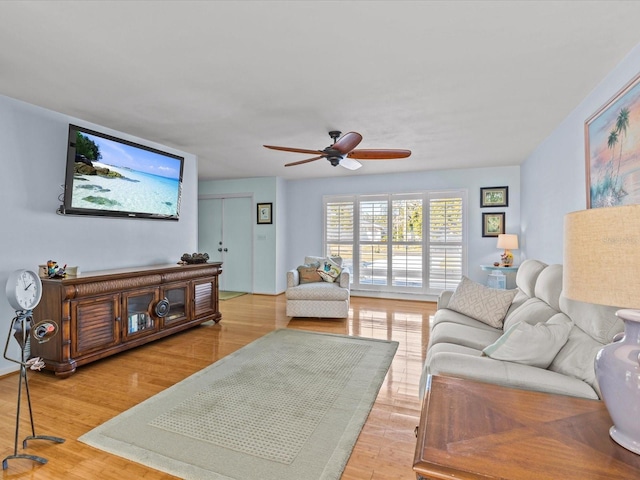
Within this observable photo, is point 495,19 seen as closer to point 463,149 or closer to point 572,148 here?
point 572,148

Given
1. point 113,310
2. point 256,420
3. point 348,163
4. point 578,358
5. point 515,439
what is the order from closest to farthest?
point 515,439
point 578,358
point 256,420
point 113,310
point 348,163

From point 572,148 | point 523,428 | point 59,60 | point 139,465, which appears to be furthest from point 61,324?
point 572,148

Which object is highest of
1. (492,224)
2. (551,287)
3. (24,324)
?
(492,224)

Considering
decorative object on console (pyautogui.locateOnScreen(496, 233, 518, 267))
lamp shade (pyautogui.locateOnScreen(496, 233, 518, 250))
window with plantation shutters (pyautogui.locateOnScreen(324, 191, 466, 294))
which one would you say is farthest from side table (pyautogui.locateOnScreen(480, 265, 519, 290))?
window with plantation shutters (pyautogui.locateOnScreen(324, 191, 466, 294))

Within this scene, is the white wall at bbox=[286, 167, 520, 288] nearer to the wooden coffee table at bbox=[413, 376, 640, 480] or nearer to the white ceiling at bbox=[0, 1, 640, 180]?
the white ceiling at bbox=[0, 1, 640, 180]

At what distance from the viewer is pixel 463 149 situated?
4500mm

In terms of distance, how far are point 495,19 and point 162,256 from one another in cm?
427

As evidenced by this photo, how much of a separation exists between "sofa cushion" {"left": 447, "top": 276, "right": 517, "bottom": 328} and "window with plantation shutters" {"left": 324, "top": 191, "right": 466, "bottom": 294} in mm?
2644

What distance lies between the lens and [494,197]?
18.4ft

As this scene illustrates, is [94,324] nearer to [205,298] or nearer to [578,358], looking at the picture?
[205,298]

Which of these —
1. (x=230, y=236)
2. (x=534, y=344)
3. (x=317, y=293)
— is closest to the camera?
(x=534, y=344)

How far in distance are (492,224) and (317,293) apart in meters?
3.23

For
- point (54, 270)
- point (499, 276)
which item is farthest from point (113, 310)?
point (499, 276)

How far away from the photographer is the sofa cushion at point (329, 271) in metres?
5.14
